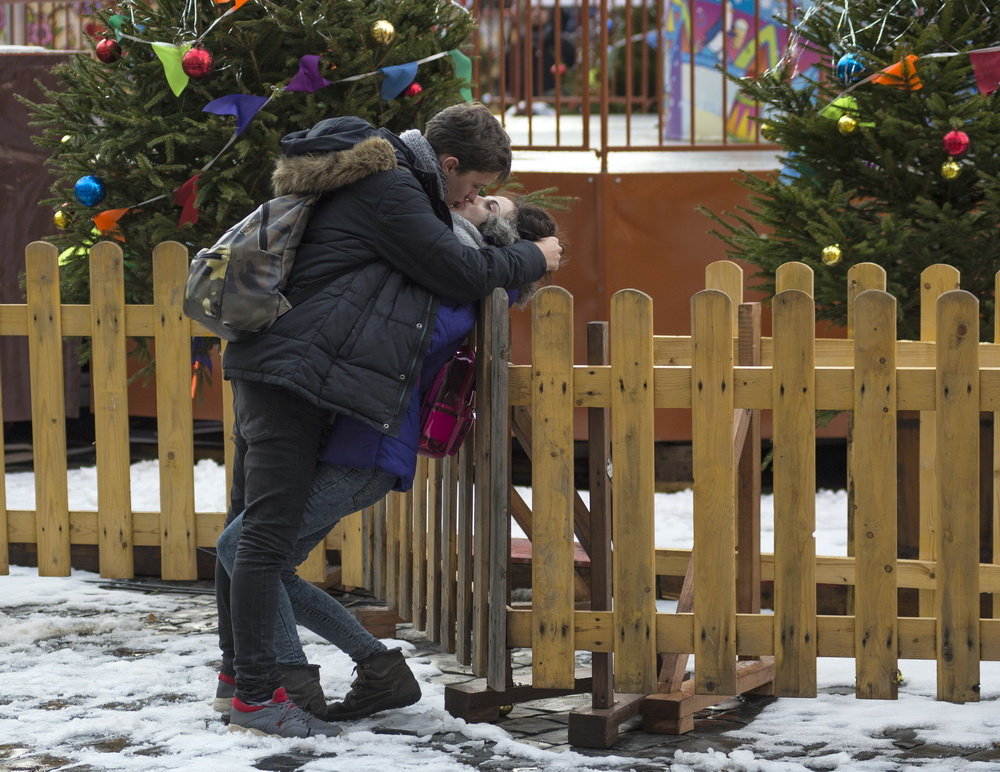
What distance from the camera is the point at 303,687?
Answer: 12.9 ft

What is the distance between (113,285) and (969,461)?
3.16m

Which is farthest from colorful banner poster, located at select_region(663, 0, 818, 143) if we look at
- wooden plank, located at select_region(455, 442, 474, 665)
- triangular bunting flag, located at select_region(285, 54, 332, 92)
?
→ wooden plank, located at select_region(455, 442, 474, 665)

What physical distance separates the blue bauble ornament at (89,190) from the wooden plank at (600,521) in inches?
97.6

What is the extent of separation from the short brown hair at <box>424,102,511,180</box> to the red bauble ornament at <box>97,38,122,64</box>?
7.30ft

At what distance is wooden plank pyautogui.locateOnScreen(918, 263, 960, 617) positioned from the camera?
4.71 meters

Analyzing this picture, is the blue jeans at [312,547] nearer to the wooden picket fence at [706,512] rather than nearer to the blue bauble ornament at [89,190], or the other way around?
the wooden picket fence at [706,512]

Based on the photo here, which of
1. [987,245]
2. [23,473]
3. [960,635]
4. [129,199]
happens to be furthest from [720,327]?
[23,473]

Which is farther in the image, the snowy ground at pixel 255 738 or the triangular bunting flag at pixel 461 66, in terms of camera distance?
the triangular bunting flag at pixel 461 66

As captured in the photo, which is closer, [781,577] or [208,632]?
[781,577]

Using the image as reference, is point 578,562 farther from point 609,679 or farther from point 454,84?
point 454,84

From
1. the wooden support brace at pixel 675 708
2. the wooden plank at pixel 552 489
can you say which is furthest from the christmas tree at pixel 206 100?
the wooden support brace at pixel 675 708

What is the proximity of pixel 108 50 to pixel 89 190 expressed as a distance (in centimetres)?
56

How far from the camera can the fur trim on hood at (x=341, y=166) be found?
3.56 metres

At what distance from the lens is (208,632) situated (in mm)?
5082
